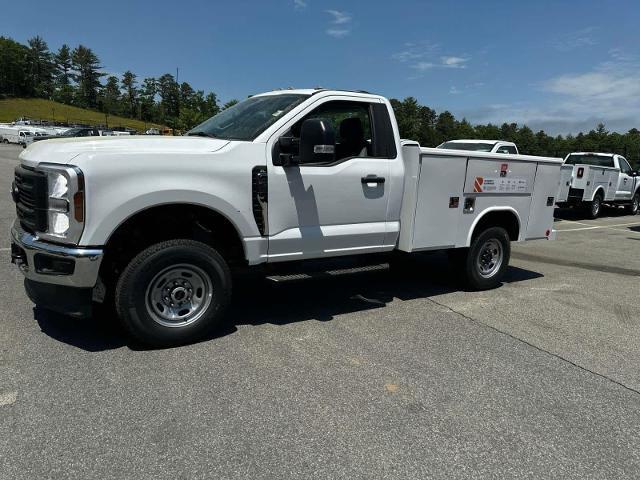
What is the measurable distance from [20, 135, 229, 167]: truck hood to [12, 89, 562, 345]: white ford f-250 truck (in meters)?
0.02

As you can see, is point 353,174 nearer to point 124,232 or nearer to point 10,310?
point 124,232

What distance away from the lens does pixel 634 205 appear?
1830cm

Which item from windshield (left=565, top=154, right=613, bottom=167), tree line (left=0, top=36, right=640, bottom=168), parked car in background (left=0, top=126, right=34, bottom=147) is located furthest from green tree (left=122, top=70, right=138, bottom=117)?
windshield (left=565, top=154, right=613, bottom=167)

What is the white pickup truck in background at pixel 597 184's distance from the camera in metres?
15.5

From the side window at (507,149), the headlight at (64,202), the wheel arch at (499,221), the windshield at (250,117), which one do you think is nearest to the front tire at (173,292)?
the headlight at (64,202)

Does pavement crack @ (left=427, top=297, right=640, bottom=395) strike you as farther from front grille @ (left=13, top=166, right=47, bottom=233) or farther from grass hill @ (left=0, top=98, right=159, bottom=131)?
grass hill @ (left=0, top=98, right=159, bottom=131)

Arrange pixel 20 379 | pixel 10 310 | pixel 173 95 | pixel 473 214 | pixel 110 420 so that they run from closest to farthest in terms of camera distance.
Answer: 1. pixel 110 420
2. pixel 20 379
3. pixel 10 310
4. pixel 473 214
5. pixel 173 95

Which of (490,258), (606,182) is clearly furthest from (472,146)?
(490,258)

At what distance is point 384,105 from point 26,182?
344cm

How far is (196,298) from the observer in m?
4.18

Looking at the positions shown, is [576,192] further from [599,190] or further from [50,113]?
[50,113]

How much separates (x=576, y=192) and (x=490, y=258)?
11069mm

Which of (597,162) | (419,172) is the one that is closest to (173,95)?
(597,162)

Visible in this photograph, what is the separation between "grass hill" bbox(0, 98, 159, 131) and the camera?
4540 inches
